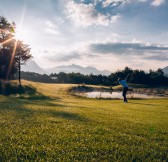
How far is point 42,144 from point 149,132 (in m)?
5.17

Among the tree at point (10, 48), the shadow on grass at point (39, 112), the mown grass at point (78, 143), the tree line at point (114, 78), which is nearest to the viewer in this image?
the mown grass at point (78, 143)

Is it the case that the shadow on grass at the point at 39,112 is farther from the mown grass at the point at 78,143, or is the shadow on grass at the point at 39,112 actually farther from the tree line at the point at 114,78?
the tree line at the point at 114,78

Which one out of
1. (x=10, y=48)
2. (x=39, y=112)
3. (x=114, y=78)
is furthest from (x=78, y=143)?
(x=114, y=78)

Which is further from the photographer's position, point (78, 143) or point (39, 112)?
point (39, 112)

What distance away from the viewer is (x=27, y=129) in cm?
973

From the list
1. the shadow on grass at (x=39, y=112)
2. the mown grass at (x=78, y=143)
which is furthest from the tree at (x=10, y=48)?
the mown grass at (x=78, y=143)

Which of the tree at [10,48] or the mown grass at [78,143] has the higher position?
the tree at [10,48]

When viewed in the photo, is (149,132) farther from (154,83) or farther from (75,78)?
(75,78)

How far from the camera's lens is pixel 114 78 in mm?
123500

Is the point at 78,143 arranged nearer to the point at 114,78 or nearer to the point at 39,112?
the point at 39,112

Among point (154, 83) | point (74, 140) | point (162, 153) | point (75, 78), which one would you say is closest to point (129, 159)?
point (162, 153)

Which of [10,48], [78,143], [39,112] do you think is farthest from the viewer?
[10,48]

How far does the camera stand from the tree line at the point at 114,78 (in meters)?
115

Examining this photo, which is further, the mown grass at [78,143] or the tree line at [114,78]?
the tree line at [114,78]
